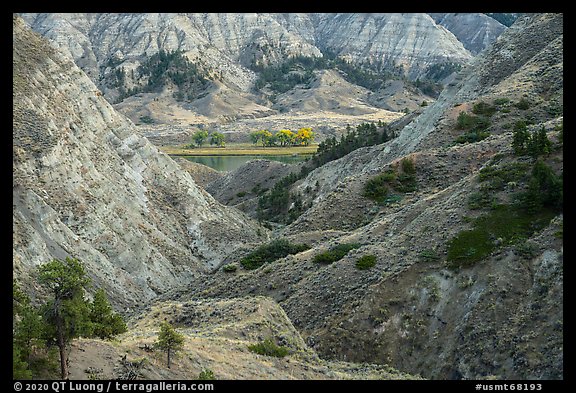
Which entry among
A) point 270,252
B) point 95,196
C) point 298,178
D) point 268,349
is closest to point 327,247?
point 270,252

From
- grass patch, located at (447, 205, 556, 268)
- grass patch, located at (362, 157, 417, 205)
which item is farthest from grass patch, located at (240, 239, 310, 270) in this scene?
grass patch, located at (447, 205, 556, 268)

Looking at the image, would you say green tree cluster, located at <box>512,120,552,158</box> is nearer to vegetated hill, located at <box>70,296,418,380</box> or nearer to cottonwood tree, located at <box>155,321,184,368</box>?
vegetated hill, located at <box>70,296,418,380</box>

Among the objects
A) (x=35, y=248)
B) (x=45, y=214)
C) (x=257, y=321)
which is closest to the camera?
(x=257, y=321)

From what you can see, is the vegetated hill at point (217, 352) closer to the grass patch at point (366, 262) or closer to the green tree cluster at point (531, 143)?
the grass patch at point (366, 262)

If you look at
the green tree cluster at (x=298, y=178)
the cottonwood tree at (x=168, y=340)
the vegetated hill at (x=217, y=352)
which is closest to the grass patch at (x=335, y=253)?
the vegetated hill at (x=217, y=352)

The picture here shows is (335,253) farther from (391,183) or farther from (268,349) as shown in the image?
(391,183)
